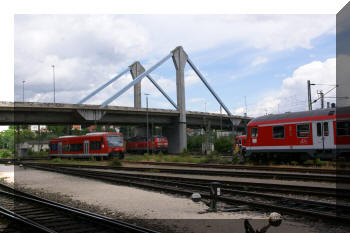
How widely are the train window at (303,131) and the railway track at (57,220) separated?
14.9 metres

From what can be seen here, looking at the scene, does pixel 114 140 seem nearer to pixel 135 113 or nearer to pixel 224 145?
pixel 224 145

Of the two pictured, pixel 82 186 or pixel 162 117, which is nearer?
pixel 82 186

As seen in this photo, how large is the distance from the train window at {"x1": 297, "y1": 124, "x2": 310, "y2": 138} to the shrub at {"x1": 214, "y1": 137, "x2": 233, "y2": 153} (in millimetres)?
23898

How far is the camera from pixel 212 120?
78.2 m

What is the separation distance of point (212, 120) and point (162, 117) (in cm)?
1565

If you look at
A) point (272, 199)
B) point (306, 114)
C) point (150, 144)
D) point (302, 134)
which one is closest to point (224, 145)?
point (150, 144)

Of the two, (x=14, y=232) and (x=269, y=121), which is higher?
(x=269, y=121)

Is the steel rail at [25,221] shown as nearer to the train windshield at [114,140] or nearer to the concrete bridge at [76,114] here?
the train windshield at [114,140]

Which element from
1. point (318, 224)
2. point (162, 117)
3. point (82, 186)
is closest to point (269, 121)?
point (82, 186)

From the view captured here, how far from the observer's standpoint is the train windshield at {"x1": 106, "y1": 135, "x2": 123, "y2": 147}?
36.2m

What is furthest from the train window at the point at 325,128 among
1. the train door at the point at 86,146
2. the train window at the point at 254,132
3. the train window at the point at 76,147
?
the train window at the point at 76,147

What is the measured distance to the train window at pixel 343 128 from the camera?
1870 cm

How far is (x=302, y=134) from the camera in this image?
2066 cm

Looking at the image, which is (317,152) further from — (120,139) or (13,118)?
(13,118)
